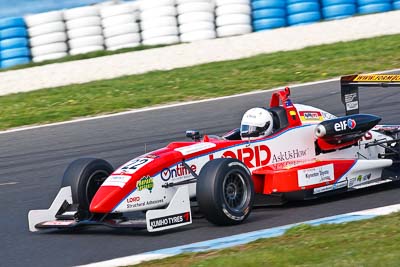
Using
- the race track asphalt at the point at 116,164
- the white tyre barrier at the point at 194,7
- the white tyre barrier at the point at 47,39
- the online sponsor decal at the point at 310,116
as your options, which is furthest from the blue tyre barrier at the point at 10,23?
the online sponsor decal at the point at 310,116

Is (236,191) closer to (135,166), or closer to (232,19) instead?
(135,166)

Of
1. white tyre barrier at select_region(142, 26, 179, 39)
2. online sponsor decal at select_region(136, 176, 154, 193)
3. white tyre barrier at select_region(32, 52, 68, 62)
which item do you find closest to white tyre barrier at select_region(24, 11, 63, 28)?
white tyre barrier at select_region(32, 52, 68, 62)

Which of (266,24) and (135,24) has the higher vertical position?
(135,24)

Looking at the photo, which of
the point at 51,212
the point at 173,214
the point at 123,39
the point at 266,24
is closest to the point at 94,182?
the point at 51,212

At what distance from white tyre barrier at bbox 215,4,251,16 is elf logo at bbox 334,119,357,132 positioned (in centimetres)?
1086

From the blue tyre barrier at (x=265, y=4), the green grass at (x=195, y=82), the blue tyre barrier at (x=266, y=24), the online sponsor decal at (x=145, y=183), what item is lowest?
the online sponsor decal at (x=145, y=183)

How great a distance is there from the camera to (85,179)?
842cm

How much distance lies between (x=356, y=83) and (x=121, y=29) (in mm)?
10700

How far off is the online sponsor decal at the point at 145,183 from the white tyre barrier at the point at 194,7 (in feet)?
38.8

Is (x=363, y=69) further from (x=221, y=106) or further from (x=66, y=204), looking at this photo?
(x=66, y=204)

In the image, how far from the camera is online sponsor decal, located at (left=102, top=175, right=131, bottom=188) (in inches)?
308

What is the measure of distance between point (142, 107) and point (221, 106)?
1526mm

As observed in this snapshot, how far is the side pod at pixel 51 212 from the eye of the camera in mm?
8234

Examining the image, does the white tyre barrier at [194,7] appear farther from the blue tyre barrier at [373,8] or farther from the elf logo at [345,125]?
the elf logo at [345,125]
